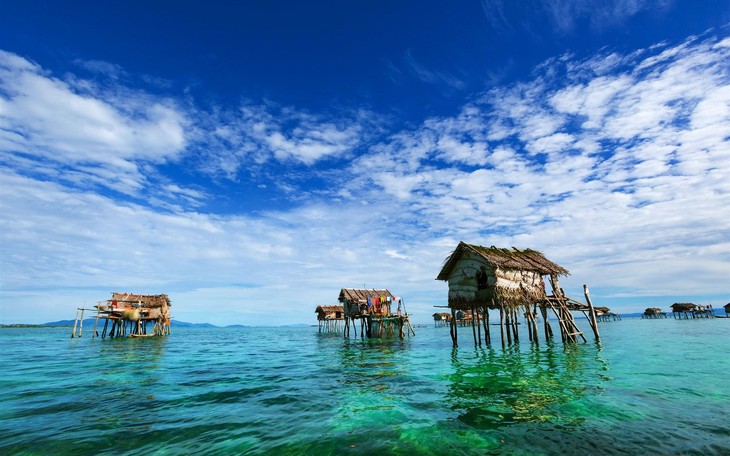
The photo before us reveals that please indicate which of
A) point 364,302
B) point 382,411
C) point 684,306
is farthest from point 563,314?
point 684,306

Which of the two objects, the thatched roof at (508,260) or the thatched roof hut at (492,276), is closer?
the thatched roof hut at (492,276)

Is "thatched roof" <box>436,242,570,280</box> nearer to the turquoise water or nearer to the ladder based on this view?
the ladder

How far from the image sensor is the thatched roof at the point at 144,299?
4634cm

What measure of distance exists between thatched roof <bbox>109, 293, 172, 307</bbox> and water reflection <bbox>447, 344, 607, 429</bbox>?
146 feet

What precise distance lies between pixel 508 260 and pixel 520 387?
12.3 meters

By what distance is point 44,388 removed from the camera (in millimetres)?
13984

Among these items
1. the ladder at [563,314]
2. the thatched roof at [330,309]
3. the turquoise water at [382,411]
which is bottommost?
the turquoise water at [382,411]

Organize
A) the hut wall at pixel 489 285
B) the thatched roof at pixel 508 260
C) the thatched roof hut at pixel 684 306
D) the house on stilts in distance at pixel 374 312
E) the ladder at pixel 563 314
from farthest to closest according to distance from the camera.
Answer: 1. the thatched roof hut at pixel 684 306
2. the house on stilts in distance at pixel 374 312
3. the ladder at pixel 563 314
4. the thatched roof at pixel 508 260
5. the hut wall at pixel 489 285

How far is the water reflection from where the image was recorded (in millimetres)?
8867

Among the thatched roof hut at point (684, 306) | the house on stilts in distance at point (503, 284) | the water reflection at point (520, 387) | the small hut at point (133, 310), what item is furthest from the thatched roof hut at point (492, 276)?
the thatched roof hut at point (684, 306)

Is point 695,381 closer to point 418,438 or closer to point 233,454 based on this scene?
point 418,438

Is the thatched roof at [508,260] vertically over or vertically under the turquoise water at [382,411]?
over

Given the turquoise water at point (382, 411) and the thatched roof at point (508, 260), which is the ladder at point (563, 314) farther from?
the turquoise water at point (382, 411)

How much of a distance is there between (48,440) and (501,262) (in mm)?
21380
